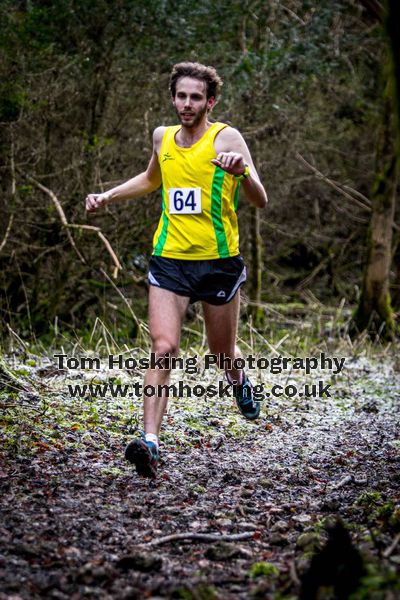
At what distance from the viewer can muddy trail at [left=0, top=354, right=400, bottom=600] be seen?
2652 mm

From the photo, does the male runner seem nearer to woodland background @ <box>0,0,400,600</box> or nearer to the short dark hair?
the short dark hair

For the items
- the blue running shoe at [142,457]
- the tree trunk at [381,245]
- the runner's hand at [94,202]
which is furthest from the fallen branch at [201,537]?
the tree trunk at [381,245]

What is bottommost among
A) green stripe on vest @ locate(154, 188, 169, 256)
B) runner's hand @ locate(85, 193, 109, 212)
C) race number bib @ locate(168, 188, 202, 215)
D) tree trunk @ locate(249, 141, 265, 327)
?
tree trunk @ locate(249, 141, 265, 327)

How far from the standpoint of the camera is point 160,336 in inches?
175

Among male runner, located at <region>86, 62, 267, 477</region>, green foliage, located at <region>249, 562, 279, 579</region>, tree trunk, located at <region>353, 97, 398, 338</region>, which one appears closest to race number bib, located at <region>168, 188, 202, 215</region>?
male runner, located at <region>86, 62, 267, 477</region>

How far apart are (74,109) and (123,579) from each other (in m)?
8.45

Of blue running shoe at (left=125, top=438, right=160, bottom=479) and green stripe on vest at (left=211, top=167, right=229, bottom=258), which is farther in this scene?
green stripe on vest at (left=211, top=167, right=229, bottom=258)

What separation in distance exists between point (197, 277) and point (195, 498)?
4.30 ft

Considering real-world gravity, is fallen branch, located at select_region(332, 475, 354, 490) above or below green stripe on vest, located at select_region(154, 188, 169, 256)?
below

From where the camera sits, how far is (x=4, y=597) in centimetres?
250

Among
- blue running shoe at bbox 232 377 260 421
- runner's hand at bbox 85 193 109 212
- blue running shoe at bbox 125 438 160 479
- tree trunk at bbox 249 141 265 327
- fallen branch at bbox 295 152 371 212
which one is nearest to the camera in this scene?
blue running shoe at bbox 125 438 160 479

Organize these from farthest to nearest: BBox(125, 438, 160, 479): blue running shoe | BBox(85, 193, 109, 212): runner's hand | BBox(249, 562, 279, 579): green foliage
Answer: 1. BBox(85, 193, 109, 212): runner's hand
2. BBox(125, 438, 160, 479): blue running shoe
3. BBox(249, 562, 279, 579): green foliage

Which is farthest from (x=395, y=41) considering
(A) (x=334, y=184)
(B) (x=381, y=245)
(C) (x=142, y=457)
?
(A) (x=334, y=184)

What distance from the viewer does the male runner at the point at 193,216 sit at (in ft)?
15.0
